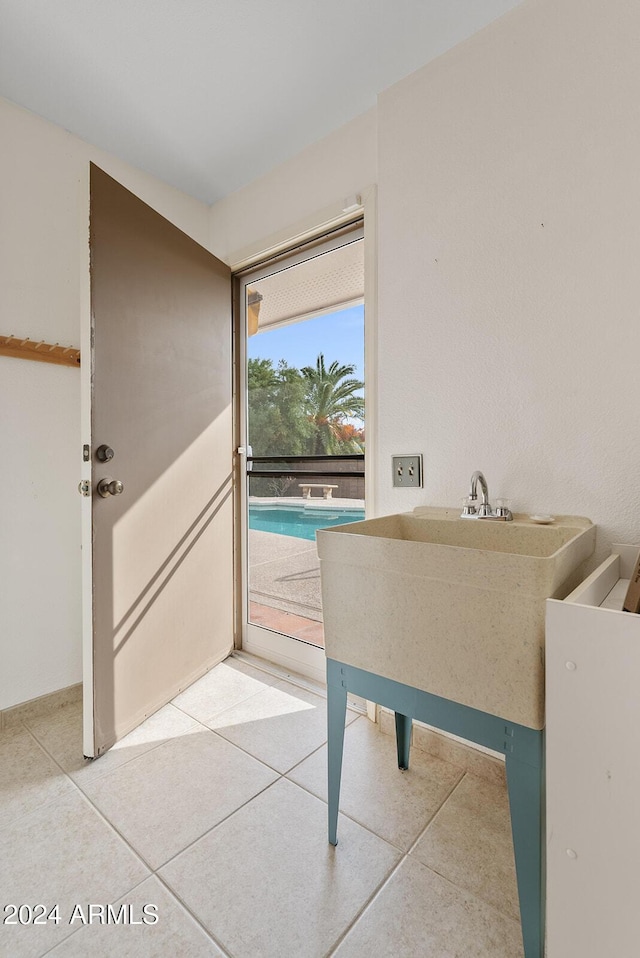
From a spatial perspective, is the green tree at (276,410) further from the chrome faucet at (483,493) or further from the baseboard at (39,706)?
the baseboard at (39,706)

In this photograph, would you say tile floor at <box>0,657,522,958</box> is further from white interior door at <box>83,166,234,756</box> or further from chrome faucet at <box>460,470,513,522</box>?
chrome faucet at <box>460,470,513,522</box>

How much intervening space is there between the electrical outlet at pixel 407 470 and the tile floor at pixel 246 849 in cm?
93

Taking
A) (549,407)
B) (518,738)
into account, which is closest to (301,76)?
(549,407)

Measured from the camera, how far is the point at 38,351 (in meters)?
1.71

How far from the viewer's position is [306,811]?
1.26 metres

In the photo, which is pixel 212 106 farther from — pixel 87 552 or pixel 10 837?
pixel 10 837

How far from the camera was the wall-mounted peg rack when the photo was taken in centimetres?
164

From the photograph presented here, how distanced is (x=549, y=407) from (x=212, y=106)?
168cm

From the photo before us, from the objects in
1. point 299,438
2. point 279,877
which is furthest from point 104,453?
point 279,877

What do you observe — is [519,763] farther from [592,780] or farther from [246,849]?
[246,849]

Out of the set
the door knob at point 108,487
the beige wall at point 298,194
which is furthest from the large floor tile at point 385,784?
the beige wall at point 298,194

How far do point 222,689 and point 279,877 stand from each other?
0.92 metres

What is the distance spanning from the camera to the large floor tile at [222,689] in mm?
1777

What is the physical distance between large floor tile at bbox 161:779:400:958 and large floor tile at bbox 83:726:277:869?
0.06m
